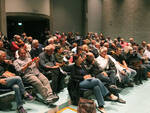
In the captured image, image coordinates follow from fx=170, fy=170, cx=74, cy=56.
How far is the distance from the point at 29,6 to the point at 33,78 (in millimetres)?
7344

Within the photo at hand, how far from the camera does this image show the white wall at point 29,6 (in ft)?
30.6

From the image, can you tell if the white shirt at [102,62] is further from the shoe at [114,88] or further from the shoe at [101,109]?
the shoe at [101,109]

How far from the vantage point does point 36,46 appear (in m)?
5.08

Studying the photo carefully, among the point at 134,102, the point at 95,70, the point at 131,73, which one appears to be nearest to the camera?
the point at 95,70

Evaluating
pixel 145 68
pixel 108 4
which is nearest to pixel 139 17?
pixel 108 4

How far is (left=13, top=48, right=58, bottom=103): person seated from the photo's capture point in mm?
3557

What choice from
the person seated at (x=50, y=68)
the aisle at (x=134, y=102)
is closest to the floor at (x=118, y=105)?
the aisle at (x=134, y=102)

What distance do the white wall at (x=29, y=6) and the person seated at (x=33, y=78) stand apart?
6.55 metres

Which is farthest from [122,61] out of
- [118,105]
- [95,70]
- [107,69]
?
[118,105]

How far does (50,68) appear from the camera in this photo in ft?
13.9

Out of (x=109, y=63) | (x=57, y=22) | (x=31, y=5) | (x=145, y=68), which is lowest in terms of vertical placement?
(x=145, y=68)

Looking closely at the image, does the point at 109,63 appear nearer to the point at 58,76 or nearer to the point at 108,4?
the point at 58,76

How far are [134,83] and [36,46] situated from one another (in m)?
3.50

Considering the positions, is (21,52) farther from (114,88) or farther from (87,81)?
(114,88)
